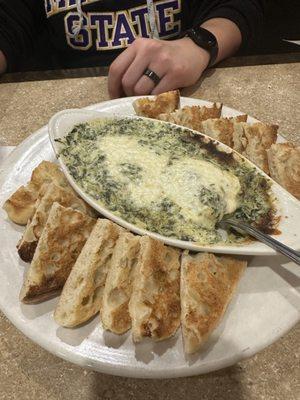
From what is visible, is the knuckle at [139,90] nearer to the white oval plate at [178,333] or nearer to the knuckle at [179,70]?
the knuckle at [179,70]

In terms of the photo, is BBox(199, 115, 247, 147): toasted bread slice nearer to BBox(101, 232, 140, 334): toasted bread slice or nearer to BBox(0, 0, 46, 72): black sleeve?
BBox(101, 232, 140, 334): toasted bread slice

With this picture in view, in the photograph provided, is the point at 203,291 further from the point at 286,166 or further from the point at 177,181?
the point at 286,166

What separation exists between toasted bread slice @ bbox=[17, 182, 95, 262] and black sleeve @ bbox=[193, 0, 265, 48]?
4.77 ft

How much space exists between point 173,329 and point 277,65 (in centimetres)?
166

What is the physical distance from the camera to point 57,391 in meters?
1.08

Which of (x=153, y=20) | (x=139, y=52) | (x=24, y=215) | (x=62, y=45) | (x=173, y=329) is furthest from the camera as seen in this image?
(x=62, y=45)

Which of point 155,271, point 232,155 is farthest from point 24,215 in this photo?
point 232,155

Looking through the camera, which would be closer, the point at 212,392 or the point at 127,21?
the point at 212,392

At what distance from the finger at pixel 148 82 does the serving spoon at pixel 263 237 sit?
0.91 m

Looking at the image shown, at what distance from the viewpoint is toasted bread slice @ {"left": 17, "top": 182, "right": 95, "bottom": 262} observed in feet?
3.79

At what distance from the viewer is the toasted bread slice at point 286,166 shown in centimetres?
128

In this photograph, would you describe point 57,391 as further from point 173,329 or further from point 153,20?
point 153,20

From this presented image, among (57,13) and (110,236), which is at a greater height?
(57,13)

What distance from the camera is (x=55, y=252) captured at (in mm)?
1090
